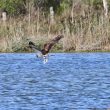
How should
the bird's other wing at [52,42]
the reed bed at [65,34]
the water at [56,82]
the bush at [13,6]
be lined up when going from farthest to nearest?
the bush at [13,6], the reed bed at [65,34], the water at [56,82], the bird's other wing at [52,42]

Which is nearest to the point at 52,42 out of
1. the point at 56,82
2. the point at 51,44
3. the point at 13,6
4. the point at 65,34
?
the point at 51,44

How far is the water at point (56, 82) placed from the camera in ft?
52.6

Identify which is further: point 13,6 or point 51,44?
point 13,6

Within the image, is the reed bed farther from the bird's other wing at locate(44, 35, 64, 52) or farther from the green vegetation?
the bird's other wing at locate(44, 35, 64, 52)

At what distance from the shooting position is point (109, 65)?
24359 mm

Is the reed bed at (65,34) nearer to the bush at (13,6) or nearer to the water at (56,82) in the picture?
the water at (56,82)

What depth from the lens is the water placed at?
16.0 m

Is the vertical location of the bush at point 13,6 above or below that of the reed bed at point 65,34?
above

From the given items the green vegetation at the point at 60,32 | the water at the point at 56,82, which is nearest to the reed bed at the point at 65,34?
the green vegetation at the point at 60,32

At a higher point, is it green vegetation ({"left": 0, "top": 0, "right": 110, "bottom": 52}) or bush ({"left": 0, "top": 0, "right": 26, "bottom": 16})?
bush ({"left": 0, "top": 0, "right": 26, "bottom": 16})

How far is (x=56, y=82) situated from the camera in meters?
20.5

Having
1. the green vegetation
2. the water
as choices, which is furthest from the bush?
the water

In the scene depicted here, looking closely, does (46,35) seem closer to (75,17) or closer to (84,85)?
(75,17)

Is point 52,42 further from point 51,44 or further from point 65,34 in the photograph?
point 65,34
